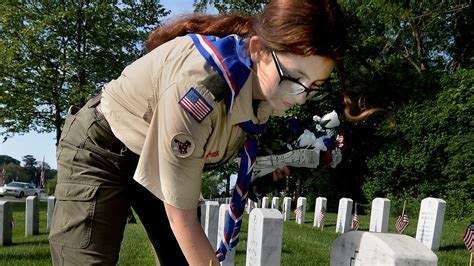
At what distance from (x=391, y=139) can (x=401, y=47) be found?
5.73 meters

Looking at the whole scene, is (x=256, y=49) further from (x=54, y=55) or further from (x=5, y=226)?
(x=54, y=55)

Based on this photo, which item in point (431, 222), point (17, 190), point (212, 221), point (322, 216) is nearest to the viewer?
point (212, 221)

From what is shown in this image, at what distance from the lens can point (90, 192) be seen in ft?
5.76

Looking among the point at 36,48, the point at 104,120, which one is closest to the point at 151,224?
the point at 104,120

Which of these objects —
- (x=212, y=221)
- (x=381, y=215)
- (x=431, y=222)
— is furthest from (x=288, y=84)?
(x=381, y=215)

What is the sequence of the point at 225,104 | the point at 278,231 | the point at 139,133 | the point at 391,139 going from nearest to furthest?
1. the point at 225,104
2. the point at 139,133
3. the point at 278,231
4. the point at 391,139

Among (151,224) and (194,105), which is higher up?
(194,105)

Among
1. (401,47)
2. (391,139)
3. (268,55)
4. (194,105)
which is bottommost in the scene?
(391,139)

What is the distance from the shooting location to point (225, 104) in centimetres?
149

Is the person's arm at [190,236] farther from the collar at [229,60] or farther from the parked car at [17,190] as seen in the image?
the parked car at [17,190]

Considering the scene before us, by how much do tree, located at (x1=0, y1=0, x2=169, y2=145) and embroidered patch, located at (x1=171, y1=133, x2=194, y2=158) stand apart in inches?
634

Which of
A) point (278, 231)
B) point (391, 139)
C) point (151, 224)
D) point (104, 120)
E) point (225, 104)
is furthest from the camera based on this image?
point (391, 139)

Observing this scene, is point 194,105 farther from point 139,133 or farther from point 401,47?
point 401,47

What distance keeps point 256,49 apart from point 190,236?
25.8 inches
